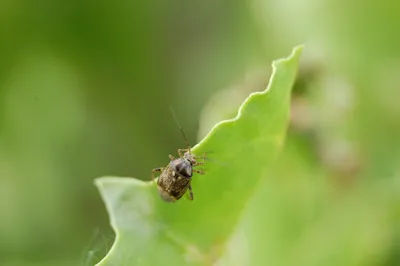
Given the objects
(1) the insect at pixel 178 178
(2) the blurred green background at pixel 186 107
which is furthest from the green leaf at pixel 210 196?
(2) the blurred green background at pixel 186 107

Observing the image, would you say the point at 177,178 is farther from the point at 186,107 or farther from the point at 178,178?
the point at 186,107

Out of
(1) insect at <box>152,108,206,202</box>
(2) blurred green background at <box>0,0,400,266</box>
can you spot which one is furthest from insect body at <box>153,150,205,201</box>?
(2) blurred green background at <box>0,0,400,266</box>

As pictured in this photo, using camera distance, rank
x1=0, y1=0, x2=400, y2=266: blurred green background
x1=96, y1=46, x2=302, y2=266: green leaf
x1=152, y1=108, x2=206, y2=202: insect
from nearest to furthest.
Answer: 1. x1=96, y1=46, x2=302, y2=266: green leaf
2. x1=152, y1=108, x2=206, y2=202: insect
3. x1=0, y1=0, x2=400, y2=266: blurred green background

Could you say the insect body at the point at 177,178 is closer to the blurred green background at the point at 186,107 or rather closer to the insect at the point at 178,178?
the insect at the point at 178,178

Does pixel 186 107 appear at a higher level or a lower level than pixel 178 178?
higher

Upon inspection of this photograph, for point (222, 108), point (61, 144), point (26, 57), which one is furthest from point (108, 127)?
point (222, 108)

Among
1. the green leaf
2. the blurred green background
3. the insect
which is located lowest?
the green leaf

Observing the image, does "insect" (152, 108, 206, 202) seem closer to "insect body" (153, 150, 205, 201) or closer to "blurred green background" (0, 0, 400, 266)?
"insect body" (153, 150, 205, 201)

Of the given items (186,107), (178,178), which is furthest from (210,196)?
(186,107)

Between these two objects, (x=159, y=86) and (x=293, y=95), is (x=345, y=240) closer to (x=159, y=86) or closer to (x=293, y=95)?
(x=293, y=95)
